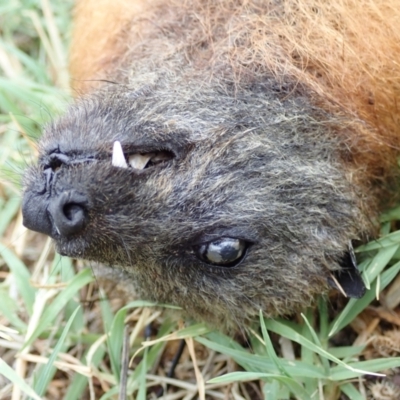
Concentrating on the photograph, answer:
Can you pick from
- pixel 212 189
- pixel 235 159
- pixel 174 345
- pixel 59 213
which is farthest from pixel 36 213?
pixel 174 345

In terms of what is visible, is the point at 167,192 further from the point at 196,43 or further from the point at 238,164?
the point at 196,43

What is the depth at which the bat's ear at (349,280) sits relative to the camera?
2.74 metres

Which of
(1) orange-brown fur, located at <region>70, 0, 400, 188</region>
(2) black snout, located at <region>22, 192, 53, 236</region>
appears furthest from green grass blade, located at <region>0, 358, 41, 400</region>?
(1) orange-brown fur, located at <region>70, 0, 400, 188</region>

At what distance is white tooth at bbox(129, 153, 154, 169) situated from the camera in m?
2.48

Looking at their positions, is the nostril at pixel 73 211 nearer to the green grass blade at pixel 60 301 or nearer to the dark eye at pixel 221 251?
the dark eye at pixel 221 251

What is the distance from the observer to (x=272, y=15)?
9.29 feet

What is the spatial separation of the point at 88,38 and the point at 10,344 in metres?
1.67

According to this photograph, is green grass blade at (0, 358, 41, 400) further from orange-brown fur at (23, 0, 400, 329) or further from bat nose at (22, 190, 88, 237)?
bat nose at (22, 190, 88, 237)

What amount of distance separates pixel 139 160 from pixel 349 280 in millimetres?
1061

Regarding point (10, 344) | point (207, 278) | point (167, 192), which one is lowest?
point (10, 344)

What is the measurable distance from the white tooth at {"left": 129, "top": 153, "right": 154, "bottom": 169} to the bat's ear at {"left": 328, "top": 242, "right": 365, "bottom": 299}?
0.95m

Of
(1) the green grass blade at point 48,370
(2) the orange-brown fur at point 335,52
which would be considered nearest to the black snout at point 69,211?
(1) the green grass blade at point 48,370

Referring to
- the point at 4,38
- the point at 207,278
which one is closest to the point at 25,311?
the point at 207,278

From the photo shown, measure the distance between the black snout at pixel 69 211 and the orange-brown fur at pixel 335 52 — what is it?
872 millimetres
